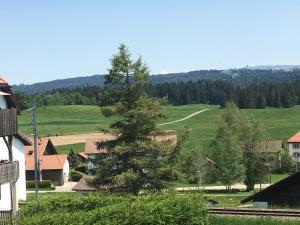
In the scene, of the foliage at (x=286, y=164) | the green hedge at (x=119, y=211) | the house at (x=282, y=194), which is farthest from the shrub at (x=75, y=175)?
the house at (x=282, y=194)

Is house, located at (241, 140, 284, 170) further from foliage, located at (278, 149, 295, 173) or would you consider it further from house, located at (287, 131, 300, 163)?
house, located at (287, 131, 300, 163)

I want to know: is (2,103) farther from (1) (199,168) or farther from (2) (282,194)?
(1) (199,168)

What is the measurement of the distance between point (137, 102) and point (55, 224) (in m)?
18.9

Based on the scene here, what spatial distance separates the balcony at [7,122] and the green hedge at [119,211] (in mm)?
5406

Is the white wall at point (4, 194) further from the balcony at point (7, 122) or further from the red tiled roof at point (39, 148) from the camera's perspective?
the red tiled roof at point (39, 148)

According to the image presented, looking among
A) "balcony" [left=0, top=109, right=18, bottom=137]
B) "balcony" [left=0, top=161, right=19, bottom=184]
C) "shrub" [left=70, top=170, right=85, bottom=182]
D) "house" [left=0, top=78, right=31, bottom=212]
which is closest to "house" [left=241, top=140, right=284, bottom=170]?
"shrub" [left=70, top=170, right=85, bottom=182]

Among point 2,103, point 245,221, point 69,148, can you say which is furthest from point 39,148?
point 245,221

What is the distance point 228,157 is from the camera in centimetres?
8225

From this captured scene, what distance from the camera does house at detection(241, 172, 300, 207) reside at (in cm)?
2506

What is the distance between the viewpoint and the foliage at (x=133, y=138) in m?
39.9

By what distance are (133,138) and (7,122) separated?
10.5 metres

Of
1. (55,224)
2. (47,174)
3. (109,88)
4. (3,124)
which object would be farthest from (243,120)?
(55,224)

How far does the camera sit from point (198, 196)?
1091 inches

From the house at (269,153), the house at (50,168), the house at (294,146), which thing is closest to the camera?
the house at (269,153)
